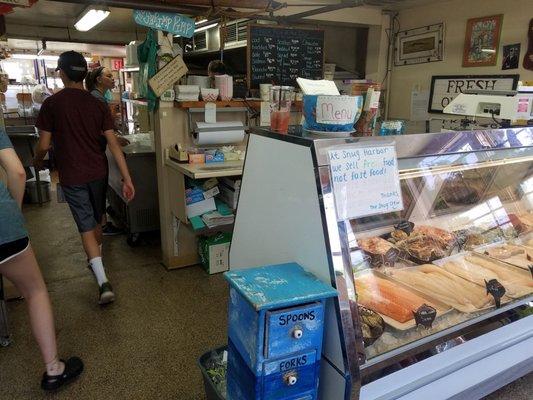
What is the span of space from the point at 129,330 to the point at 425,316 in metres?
1.84

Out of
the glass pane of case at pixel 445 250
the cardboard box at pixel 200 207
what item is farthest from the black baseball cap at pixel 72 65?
the glass pane of case at pixel 445 250

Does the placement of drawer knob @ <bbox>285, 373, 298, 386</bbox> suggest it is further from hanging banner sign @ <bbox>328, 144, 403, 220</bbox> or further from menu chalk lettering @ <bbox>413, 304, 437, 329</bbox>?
menu chalk lettering @ <bbox>413, 304, 437, 329</bbox>

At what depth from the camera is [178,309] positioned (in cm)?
276

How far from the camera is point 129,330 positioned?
2510mm

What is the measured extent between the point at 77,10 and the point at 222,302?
6.33m

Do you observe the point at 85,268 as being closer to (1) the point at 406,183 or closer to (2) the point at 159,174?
(2) the point at 159,174

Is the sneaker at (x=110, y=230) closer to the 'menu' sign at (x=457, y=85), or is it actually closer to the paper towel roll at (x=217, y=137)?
the paper towel roll at (x=217, y=137)

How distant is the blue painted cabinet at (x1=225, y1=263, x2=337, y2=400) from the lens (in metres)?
1.02

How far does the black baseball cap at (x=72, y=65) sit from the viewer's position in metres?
2.56

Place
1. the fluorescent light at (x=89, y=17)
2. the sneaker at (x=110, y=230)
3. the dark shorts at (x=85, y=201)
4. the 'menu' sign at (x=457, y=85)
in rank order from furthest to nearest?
the fluorescent light at (x=89, y=17) < the sneaker at (x=110, y=230) < the 'menu' sign at (x=457, y=85) < the dark shorts at (x=85, y=201)

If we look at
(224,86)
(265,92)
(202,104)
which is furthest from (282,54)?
(202,104)

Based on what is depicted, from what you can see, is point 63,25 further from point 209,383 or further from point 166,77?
point 209,383

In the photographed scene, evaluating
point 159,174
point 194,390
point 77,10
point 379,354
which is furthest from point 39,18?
point 379,354

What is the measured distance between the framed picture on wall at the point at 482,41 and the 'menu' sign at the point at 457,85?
0.15 m
